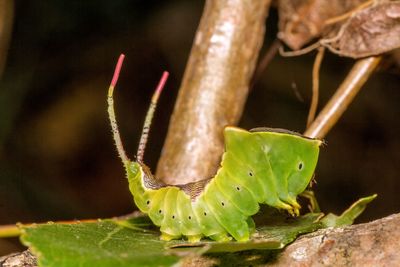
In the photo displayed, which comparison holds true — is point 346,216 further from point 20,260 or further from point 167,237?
point 20,260

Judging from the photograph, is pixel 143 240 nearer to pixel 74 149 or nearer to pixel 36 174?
pixel 36 174

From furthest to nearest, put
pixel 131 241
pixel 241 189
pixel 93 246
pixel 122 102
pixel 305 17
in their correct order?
pixel 122 102
pixel 305 17
pixel 241 189
pixel 131 241
pixel 93 246

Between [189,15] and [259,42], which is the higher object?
[189,15]

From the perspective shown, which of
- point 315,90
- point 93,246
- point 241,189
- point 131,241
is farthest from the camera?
point 315,90

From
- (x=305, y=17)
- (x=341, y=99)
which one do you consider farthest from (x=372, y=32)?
Result: (x=305, y=17)

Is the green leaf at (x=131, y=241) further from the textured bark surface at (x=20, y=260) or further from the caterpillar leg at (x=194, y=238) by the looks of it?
the textured bark surface at (x=20, y=260)

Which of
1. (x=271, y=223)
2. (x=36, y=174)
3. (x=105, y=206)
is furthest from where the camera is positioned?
(x=105, y=206)

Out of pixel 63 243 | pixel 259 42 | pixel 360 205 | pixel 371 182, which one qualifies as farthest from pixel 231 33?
pixel 371 182
